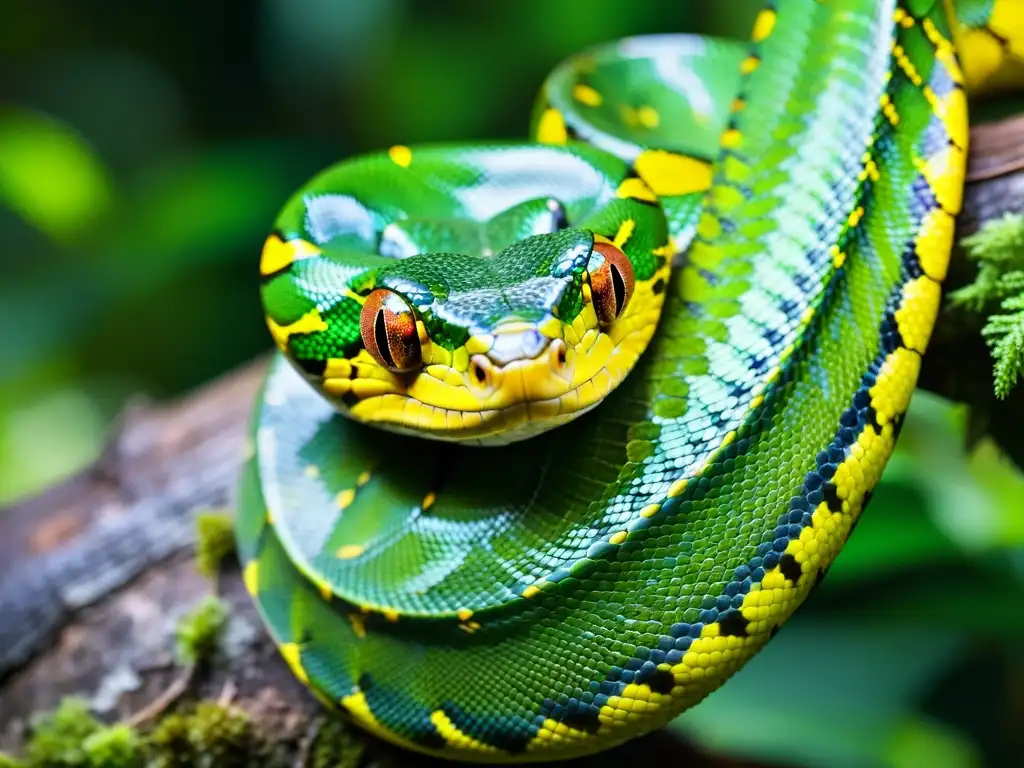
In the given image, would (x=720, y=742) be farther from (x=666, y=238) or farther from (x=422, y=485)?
(x=666, y=238)

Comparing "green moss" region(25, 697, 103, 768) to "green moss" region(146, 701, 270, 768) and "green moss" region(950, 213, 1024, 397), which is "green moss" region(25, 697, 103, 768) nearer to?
"green moss" region(146, 701, 270, 768)

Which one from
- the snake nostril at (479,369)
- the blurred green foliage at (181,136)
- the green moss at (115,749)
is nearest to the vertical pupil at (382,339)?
the snake nostril at (479,369)

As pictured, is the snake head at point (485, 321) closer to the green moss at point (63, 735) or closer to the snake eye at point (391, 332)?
the snake eye at point (391, 332)

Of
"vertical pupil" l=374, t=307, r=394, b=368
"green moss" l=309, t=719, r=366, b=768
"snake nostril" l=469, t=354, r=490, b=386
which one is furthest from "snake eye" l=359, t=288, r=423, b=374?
"green moss" l=309, t=719, r=366, b=768

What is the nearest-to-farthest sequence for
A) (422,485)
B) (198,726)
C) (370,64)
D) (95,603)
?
(422,485) → (198,726) → (95,603) → (370,64)

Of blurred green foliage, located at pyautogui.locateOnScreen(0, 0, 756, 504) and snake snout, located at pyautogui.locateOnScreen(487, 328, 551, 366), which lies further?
blurred green foliage, located at pyautogui.locateOnScreen(0, 0, 756, 504)

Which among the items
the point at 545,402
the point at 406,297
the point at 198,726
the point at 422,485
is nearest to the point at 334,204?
the point at 406,297
